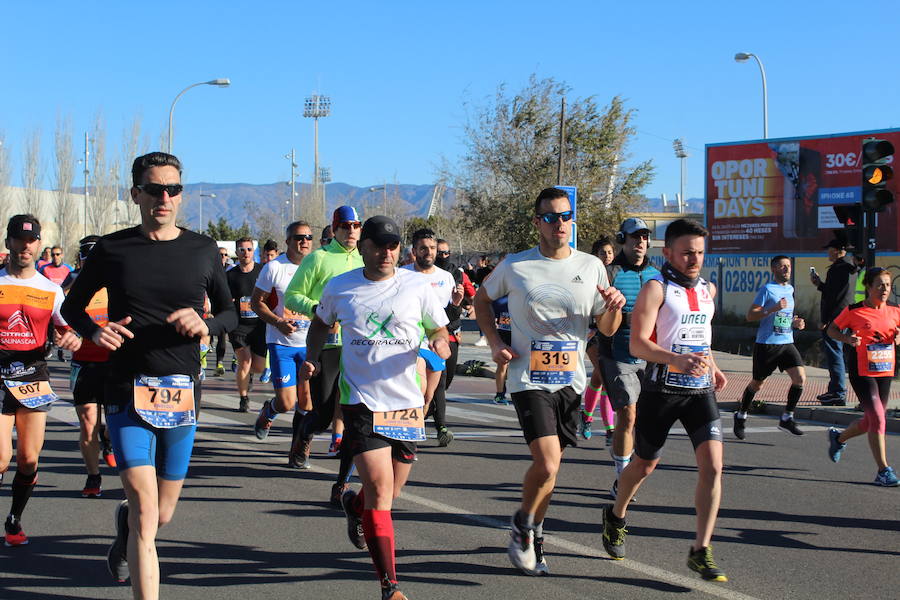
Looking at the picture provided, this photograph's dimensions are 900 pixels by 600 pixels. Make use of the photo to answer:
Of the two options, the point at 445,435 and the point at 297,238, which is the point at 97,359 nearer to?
the point at 297,238

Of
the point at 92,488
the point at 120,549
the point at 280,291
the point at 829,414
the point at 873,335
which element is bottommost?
the point at 829,414

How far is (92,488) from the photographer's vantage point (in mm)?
7879

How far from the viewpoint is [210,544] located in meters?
6.45

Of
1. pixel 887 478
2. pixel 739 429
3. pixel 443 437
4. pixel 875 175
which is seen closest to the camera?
pixel 887 478

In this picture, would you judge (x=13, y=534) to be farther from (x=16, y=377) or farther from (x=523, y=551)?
(x=523, y=551)

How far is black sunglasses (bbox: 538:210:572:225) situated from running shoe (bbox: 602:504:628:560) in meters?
1.70

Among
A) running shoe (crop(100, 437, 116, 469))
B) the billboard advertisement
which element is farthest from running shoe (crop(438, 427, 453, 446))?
the billboard advertisement

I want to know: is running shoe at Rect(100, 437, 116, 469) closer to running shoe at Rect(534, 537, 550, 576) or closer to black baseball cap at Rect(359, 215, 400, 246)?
black baseball cap at Rect(359, 215, 400, 246)

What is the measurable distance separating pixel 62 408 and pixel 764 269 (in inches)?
1032

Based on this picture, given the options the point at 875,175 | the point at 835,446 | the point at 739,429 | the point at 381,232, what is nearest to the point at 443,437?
the point at 739,429

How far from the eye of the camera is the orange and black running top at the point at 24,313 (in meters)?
6.66

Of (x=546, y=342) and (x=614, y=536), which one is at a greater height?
(x=546, y=342)

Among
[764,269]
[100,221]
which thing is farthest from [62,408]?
[100,221]

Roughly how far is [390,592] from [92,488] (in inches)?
150
